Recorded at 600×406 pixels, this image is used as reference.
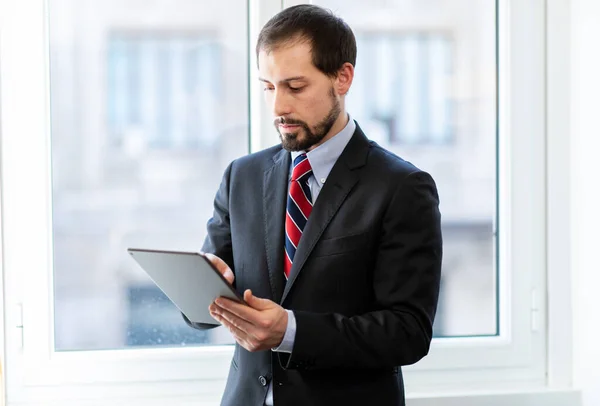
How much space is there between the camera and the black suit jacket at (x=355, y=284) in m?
1.51

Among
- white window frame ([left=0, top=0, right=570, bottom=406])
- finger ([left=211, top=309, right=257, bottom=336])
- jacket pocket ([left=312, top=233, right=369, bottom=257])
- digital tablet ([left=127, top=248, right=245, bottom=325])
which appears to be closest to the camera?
digital tablet ([left=127, top=248, right=245, bottom=325])

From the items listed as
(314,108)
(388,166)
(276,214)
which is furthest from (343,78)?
(276,214)

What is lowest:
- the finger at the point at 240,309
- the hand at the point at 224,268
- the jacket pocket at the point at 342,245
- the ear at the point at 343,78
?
the finger at the point at 240,309

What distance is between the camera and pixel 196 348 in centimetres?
226

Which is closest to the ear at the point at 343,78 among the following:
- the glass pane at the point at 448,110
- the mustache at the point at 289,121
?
the mustache at the point at 289,121

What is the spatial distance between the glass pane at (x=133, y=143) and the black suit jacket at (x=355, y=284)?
70 centimetres

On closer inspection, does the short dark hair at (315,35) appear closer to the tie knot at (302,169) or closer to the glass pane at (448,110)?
the tie knot at (302,169)

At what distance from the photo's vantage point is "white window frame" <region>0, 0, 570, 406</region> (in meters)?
2.14

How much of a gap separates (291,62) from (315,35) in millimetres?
80

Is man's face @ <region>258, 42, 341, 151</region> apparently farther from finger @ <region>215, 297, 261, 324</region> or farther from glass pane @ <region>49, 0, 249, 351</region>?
glass pane @ <region>49, 0, 249, 351</region>

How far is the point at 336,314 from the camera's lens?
4.98 feet

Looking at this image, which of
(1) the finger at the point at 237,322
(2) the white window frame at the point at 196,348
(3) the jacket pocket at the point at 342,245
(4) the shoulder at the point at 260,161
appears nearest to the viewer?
(1) the finger at the point at 237,322

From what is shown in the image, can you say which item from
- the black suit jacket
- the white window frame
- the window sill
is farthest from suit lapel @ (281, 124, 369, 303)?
the window sill

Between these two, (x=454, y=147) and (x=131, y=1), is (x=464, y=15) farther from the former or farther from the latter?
(x=131, y=1)
